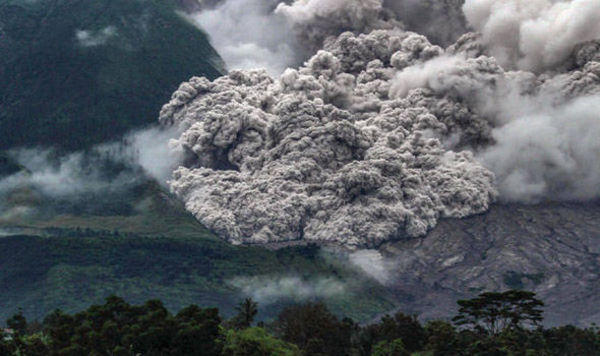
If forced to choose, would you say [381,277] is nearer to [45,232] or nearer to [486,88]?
[486,88]

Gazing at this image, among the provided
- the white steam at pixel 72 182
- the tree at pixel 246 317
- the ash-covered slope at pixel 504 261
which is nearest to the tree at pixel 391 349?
the tree at pixel 246 317

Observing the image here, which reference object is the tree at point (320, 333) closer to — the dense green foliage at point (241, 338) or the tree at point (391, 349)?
the dense green foliage at point (241, 338)

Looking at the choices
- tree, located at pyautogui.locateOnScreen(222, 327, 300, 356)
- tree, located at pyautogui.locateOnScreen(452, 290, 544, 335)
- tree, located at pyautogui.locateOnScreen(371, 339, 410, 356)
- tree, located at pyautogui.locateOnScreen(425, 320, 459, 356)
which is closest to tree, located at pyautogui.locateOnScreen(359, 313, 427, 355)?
tree, located at pyautogui.locateOnScreen(425, 320, 459, 356)

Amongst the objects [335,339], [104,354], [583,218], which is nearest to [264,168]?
[583,218]

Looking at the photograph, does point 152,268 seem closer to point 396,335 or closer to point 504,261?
point 504,261

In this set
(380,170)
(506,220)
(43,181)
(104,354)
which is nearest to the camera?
(104,354)

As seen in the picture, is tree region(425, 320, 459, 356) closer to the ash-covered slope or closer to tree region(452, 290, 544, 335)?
tree region(452, 290, 544, 335)
